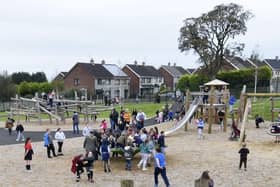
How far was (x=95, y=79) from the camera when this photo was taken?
275ft

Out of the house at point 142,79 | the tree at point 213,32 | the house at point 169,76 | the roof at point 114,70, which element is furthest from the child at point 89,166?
the house at point 169,76

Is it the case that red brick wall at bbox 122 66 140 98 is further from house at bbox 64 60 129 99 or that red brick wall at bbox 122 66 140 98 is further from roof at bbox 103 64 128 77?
house at bbox 64 60 129 99

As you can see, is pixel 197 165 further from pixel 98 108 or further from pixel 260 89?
pixel 260 89

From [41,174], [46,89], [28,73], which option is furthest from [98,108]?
[28,73]

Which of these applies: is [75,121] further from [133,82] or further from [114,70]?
[133,82]

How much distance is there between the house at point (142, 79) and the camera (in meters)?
95.9

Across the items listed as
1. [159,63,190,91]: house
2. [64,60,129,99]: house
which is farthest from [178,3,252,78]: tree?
[159,63,190,91]: house

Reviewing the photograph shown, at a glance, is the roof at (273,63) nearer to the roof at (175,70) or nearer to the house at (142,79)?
the roof at (175,70)

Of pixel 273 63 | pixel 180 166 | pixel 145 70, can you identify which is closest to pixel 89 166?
pixel 180 166

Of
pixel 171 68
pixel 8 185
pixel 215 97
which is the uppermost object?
pixel 171 68

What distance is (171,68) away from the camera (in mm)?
109250

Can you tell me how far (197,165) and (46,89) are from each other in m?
58.4

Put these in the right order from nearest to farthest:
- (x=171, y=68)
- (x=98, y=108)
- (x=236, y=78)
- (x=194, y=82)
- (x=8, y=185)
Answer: (x=8, y=185), (x=98, y=108), (x=236, y=78), (x=194, y=82), (x=171, y=68)

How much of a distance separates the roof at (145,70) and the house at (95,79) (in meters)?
6.47
